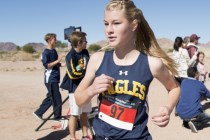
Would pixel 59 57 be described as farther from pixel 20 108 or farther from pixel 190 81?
pixel 20 108

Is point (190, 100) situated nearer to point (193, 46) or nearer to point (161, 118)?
point (193, 46)

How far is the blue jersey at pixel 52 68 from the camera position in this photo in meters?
6.68

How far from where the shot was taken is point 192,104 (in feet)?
21.4

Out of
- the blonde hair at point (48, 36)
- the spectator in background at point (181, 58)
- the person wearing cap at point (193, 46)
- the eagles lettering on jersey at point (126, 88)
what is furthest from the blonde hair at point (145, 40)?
the person wearing cap at point (193, 46)

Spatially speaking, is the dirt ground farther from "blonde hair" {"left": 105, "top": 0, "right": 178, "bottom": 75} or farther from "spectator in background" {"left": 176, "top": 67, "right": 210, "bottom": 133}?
"blonde hair" {"left": 105, "top": 0, "right": 178, "bottom": 75}

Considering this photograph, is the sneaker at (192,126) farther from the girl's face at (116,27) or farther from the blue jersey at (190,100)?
the girl's face at (116,27)

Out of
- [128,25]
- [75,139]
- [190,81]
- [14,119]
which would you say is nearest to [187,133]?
[190,81]

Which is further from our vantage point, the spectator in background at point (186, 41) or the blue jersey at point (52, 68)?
the spectator in background at point (186, 41)

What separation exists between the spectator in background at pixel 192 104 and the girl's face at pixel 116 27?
4.31 m

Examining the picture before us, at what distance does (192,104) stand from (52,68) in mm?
2681

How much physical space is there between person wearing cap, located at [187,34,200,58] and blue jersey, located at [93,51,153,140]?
5.67 m

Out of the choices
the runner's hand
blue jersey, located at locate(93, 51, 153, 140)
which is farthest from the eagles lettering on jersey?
the runner's hand

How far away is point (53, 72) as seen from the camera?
6.80 meters

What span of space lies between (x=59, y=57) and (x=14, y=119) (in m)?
2.23
